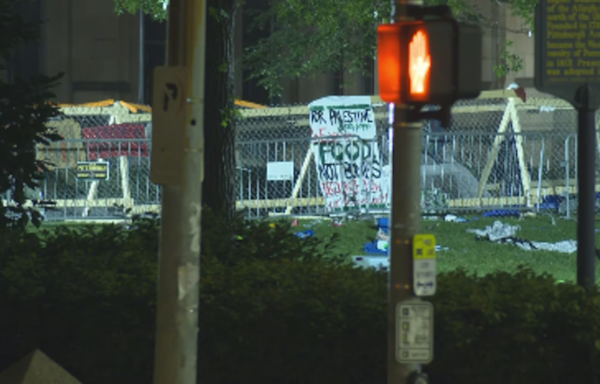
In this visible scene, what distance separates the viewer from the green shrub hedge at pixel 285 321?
6.07 meters

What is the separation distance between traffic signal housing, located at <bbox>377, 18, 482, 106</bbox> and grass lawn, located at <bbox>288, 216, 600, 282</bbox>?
263 inches

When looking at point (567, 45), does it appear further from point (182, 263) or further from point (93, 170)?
point (93, 170)

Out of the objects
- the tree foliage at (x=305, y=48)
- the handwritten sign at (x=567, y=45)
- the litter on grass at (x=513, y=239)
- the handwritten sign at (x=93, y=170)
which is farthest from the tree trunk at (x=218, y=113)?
the tree foliage at (x=305, y=48)

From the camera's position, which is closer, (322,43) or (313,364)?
(313,364)

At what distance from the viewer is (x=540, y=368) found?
6039mm

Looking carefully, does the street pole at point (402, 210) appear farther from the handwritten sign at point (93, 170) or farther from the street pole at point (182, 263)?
the handwritten sign at point (93, 170)

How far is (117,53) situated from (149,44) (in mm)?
1174

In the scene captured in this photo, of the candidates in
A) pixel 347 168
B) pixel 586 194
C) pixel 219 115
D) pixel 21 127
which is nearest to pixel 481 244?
pixel 347 168

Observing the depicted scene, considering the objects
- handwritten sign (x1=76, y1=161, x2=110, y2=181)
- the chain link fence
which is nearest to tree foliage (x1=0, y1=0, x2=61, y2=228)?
the chain link fence

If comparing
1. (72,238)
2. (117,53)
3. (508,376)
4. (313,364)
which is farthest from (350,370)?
(117,53)

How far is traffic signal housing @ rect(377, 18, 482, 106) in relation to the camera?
18.0 ft

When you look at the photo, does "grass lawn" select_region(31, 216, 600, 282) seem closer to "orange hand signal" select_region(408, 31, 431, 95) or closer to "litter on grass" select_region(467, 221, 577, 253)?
"litter on grass" select_region(467, 221, 577, 253)

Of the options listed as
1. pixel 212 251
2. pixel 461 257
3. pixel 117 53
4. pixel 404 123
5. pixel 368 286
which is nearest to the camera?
pixel 404 123

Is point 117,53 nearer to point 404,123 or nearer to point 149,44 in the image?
point 149,44
